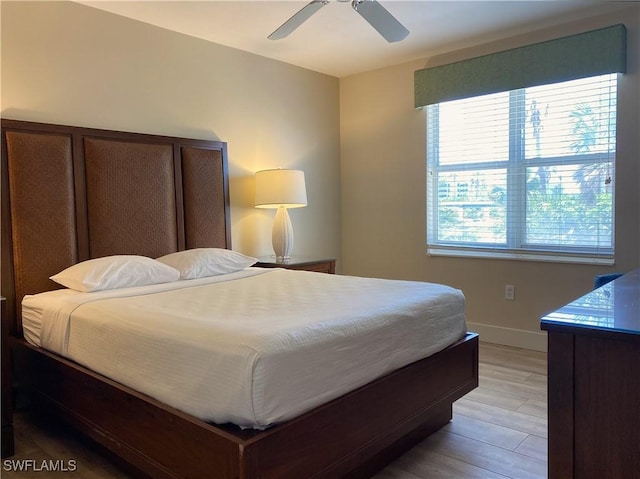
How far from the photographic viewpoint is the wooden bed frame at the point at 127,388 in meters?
1.55

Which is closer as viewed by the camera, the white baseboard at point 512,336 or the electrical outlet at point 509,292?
the white baseboard at point 512,336

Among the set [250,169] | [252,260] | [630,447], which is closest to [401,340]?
[630,447]

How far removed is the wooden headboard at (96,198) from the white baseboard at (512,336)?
86.1 inches

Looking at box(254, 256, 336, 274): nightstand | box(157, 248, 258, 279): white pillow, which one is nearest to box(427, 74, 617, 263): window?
box(254, 256, 336, 274): nightstand

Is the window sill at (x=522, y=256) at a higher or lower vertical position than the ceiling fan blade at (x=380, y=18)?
lower

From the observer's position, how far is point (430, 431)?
2355 mm

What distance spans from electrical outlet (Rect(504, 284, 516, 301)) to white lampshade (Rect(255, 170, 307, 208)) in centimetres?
172

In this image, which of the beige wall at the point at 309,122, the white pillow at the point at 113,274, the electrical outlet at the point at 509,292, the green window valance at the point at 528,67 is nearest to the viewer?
the white pillow at the point at 113,274

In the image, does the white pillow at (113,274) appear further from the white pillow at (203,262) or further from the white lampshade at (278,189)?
the white lampshade at (278,189)

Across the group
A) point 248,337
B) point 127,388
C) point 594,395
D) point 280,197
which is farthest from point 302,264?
point 594,395

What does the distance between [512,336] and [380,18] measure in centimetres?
258

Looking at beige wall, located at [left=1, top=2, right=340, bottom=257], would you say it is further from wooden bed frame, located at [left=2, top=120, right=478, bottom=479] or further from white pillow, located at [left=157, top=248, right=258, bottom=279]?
white pillow, located at [left=157, top=248, right=258, bottom=279]

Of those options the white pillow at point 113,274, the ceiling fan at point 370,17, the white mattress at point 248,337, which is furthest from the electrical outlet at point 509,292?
the white pillow at point 113,274

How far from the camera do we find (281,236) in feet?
12.6
